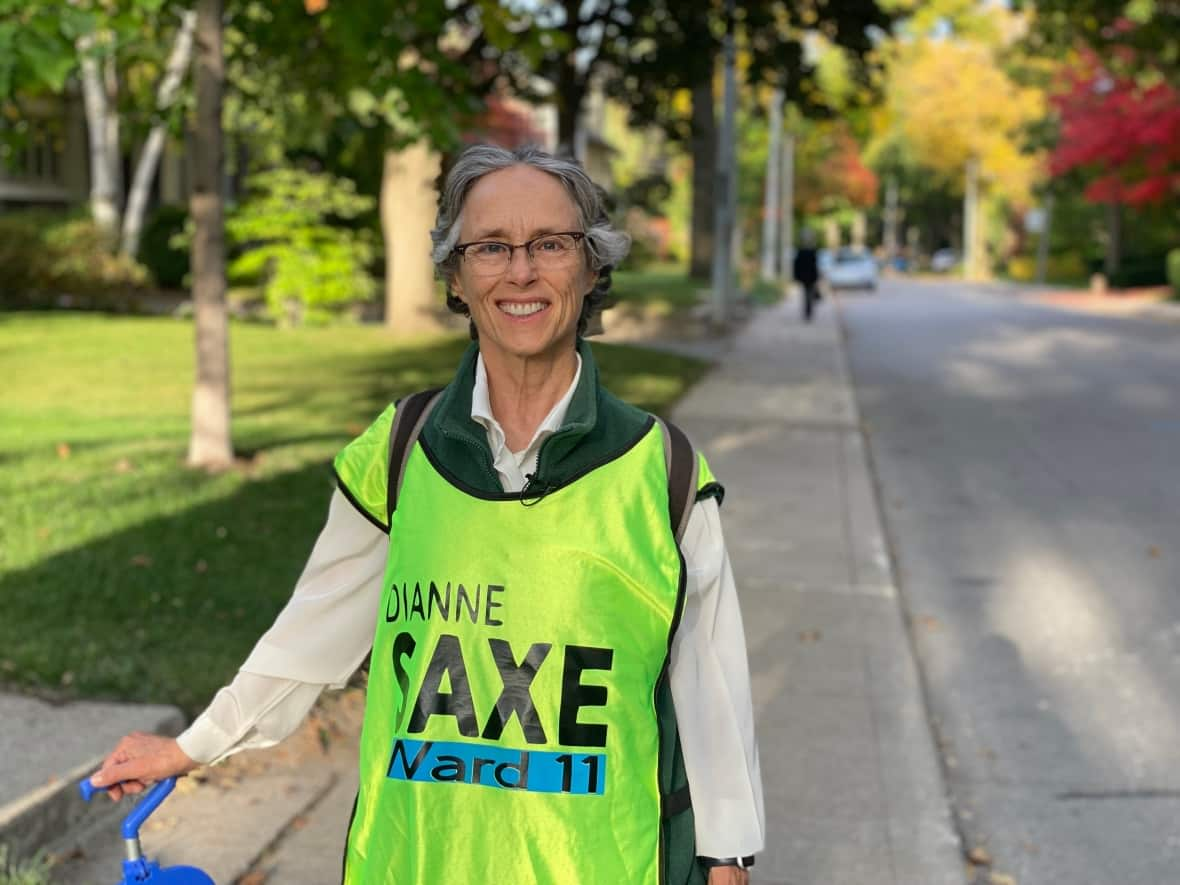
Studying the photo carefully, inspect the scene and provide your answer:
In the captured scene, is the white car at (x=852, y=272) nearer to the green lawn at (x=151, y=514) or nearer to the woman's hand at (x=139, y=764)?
the green lawn at (x=151, y=514)

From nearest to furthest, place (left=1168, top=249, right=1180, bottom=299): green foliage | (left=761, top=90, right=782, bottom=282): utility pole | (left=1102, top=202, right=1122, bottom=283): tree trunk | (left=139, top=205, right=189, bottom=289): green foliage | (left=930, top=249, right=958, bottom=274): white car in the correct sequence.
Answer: (left=139, top=205, right=189, bottom=289): green foliage → (left=1168, top=249, right=1180, bottom=299): green foliage → (left=761, top=90, right=782, bottom=282): utility pole → (left=1102, top=202, right=1122, bottom=283): tree trunk → (left=930, top=249, right=958, bottom=274): white car

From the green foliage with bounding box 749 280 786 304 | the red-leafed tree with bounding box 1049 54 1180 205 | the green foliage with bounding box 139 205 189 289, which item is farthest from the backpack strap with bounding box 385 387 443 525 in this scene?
the red-leafed tree with bounding box 1049 54 1180 205

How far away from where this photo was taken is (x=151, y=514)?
7188 mm

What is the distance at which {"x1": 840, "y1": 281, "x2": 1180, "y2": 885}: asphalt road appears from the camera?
4.52 meters

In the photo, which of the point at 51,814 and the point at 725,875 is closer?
the point at 725,875

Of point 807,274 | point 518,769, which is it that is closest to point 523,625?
point 518,769

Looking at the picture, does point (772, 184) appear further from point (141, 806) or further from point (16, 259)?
point (141, 806)

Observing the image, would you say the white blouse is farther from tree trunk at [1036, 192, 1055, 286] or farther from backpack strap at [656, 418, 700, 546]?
tree trunk at [1036, 192, 1055, 286]

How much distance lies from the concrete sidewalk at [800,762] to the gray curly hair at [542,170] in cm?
225

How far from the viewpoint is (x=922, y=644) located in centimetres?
642

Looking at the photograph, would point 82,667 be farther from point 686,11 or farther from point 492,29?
point 686,11

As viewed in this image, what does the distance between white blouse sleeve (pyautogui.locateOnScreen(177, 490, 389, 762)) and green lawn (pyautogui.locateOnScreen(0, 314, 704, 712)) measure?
2732 mm

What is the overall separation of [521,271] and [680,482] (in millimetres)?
382

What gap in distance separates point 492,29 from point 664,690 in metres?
6.10
